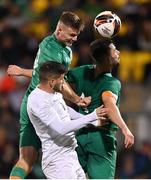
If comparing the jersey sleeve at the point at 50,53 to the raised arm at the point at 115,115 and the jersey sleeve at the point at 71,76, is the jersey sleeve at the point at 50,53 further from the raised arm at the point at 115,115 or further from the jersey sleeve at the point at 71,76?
the raised arm at the point at 115,115

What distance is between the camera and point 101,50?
23.0 feet

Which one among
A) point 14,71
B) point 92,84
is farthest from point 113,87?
point 14,71

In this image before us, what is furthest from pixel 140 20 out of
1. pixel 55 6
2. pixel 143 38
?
pixel 55 6

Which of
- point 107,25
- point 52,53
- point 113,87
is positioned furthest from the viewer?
point 107,25

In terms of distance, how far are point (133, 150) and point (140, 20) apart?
8.25ft

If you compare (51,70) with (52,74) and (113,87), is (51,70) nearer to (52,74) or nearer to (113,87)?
(52,74)

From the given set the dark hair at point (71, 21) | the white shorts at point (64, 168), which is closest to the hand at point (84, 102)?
the white shorts at point (64, 168)

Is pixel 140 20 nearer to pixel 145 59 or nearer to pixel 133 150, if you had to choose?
pixel 145 59

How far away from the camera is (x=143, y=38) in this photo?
41.9 feet

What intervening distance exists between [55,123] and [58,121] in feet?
0.10

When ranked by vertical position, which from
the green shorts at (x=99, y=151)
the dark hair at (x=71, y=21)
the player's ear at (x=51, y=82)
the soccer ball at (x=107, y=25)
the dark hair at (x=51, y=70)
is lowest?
the green shorts at (x=99, y=151)

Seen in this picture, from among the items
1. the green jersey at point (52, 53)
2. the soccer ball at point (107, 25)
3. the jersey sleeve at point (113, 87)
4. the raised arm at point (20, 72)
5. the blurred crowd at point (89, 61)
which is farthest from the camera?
the blurred crowd at point (89, 61)

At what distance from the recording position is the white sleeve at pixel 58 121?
6547 millimetres

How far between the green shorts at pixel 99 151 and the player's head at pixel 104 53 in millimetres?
592
